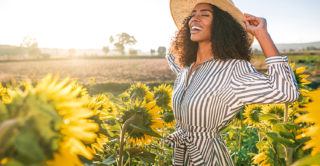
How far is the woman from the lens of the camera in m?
1.56

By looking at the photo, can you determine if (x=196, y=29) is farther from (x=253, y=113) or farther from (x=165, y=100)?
(x=253, y=113)

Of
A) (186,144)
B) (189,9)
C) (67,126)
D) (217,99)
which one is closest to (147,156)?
(186,144)

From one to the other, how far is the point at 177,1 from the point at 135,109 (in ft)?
5.29

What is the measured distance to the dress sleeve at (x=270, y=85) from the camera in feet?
4.91

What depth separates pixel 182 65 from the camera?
2598mm

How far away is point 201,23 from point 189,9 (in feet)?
1.49

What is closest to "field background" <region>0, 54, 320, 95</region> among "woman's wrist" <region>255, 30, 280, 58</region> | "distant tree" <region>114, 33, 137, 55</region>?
"woman's wrist" <region>255, 30, 280, 58</region>

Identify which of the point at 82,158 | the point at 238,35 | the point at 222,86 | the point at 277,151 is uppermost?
the point at 238,35

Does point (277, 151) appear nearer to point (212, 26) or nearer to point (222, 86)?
point (222, 86)

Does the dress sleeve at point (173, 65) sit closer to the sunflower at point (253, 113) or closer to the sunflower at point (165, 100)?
the sunflower at point (165, 100)

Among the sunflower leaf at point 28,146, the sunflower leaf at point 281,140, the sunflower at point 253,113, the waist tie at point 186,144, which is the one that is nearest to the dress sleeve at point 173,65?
the waist tie at point 186,144

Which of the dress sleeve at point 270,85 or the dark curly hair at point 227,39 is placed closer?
the dress sleeve at point 270,85

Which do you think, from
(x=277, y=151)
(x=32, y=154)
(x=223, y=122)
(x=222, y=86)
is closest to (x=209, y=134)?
(x=223, y=122)

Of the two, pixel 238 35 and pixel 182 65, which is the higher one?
pixel 238 35
